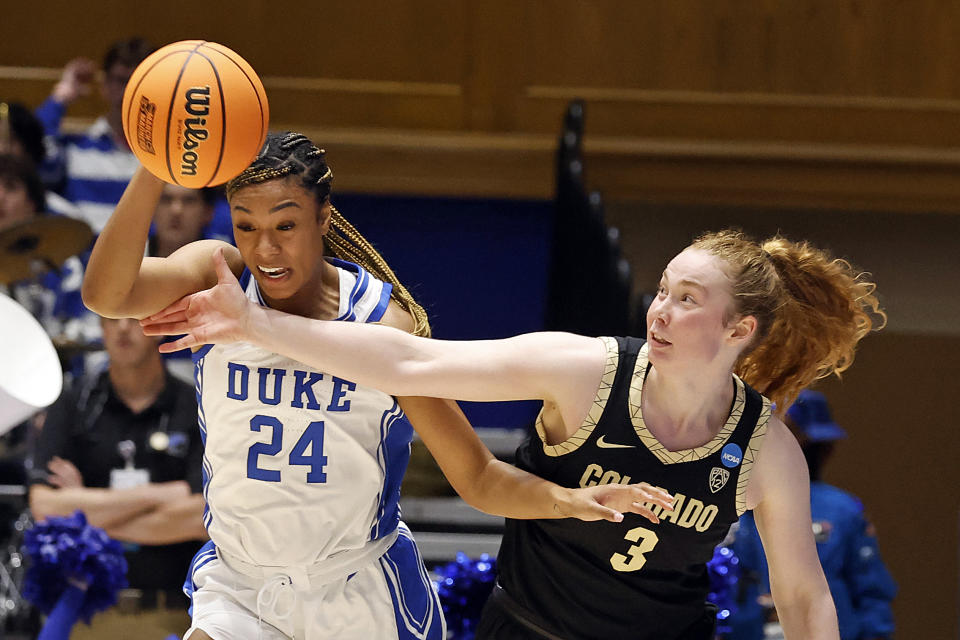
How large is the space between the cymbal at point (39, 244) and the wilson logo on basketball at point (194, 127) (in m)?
2.62

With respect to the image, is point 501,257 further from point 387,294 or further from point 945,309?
point 387,294

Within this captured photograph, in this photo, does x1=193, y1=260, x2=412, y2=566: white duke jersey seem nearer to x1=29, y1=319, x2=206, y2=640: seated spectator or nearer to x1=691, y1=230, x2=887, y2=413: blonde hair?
Answer: x1=691, y1=230, x2=887, y2=413: blonde hair

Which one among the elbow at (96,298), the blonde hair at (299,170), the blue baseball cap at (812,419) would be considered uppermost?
the blonde hair at (299,170)

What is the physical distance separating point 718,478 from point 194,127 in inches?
51.5

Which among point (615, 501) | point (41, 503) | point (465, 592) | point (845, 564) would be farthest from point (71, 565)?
point (845, 564)

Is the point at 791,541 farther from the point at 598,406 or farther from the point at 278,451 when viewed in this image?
the point at 278,451

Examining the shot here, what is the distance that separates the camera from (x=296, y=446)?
2.73 metres

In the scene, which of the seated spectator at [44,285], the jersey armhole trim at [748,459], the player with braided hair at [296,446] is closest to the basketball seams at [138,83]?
the player with braided hair at [296,446]

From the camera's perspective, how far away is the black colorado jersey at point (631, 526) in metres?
2.78

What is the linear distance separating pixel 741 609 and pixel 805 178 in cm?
279

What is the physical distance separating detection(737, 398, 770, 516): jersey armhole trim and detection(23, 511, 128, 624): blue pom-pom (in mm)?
2013

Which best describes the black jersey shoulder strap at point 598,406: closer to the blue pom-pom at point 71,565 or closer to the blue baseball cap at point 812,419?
the blue pom-pom at point 71,565

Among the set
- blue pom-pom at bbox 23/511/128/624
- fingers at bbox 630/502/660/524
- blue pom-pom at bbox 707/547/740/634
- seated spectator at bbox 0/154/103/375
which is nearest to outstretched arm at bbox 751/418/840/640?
fingers at bbox 630/502/660/524

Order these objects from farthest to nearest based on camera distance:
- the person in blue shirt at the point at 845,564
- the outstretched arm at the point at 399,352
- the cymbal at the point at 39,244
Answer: the cymbal at the point at 39,244 < the person in blue shirt at the point at 845,564 < the outstretched arm at the point at 399,352
